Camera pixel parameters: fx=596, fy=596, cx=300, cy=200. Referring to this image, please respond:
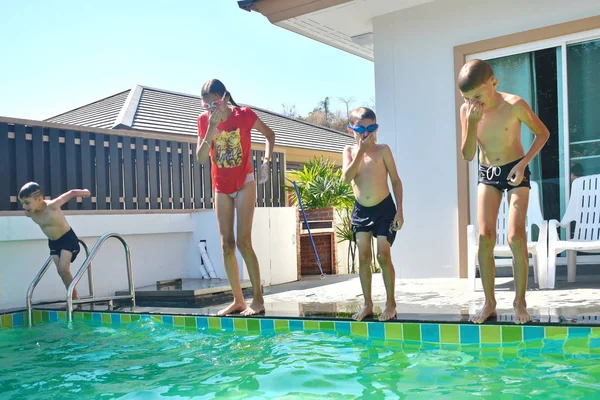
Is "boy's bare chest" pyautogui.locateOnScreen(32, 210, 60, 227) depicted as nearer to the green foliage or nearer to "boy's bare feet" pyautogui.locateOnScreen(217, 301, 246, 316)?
"boy's bare feet" pyautogui.locateOnScreen(217, 301, 246, 316)

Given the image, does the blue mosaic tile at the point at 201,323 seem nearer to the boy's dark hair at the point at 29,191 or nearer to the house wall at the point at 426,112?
the boy's dark hair at the point at 29,191

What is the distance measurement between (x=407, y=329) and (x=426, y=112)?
13.3ft

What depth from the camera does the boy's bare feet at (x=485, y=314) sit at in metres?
4.00

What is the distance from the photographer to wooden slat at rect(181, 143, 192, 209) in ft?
30.2

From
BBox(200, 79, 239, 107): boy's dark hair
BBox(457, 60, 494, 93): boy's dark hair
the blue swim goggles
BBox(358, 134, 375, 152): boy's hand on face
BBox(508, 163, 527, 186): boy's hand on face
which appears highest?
BBox(200, 79, 239, 107): boy's dark hair

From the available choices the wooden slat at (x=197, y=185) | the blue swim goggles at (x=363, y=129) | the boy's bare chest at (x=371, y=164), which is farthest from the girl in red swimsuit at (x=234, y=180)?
the wooden slat at (x=197, y=185)

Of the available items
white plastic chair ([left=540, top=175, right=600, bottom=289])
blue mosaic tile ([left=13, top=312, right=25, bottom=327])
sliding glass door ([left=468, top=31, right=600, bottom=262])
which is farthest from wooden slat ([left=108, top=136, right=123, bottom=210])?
white plastic chair ([left=540, top=175, right=600, bottom=289])

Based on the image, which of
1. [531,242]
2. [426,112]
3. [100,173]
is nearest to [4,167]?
[100,173]

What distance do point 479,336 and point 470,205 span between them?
3.56 m

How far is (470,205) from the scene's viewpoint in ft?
24.0

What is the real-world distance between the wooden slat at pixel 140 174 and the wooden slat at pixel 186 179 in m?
0.72

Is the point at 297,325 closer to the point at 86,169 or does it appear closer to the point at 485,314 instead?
the point at 485,314

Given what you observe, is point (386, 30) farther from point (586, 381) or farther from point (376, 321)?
point (586, 381)

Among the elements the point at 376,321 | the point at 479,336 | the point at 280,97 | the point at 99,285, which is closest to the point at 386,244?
the point at 376,321
